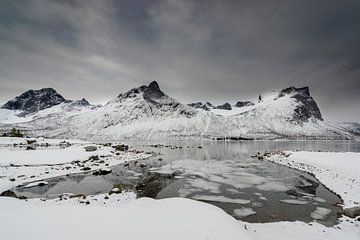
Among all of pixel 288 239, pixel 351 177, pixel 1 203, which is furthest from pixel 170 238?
pixel 351 177

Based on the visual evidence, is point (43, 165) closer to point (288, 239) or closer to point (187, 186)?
point (187, 186)

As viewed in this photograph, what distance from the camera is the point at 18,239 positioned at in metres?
7.35

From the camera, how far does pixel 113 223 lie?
30.2 ft

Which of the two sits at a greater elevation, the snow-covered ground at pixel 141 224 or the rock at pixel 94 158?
the snow-covered ground at pixel 141 224

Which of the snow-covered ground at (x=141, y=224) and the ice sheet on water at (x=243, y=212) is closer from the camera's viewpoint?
the snow-covered ground at (x=141, y=224)

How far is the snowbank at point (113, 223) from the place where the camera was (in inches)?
318

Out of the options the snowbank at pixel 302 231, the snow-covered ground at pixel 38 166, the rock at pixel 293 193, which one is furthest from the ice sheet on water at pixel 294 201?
the snow-covered ground at pixel 38 166

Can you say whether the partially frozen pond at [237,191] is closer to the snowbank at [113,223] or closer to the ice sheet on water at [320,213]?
the ice sheet on water at [320,213]

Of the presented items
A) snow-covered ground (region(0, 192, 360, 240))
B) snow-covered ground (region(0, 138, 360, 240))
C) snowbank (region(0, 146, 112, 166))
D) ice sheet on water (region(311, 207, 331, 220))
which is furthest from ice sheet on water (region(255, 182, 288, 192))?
snowbank (region(0, 146, 112, 166))

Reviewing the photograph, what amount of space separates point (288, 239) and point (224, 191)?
10.7m

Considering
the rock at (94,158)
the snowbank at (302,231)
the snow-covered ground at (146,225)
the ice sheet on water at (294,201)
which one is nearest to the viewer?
the snow-covered ground at (146,225)

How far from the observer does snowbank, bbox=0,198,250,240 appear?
808cm

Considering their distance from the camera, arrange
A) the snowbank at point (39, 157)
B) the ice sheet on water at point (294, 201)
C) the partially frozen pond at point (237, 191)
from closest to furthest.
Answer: the partially frozen pond at point (237, 191), the ice sheet on water at point (294, 201), the snowbank at point (39, 157)

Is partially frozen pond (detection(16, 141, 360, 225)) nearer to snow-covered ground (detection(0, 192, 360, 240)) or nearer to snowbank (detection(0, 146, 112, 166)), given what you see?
snow-covered ground (detection(0, 192, 360, 240))
